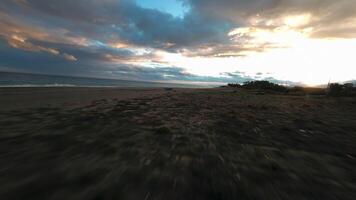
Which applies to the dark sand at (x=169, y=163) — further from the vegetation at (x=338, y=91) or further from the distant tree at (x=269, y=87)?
the distant tree at (x=269, y=87)

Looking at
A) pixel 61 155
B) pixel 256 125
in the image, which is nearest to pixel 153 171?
pixel 61 155

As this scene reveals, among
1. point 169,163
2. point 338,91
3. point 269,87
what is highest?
point 169,163

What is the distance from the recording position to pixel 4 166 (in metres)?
3.88

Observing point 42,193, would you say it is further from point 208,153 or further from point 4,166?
point 208,153

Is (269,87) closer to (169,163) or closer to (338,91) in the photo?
(338,91)

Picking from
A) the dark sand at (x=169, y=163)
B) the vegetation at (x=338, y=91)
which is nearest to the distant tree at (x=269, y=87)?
the vegetation at (x=338, y=91)

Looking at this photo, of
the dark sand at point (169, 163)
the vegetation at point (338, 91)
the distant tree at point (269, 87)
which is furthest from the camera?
the distant tree at point (269, 87)

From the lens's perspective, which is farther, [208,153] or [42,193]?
[208,153]

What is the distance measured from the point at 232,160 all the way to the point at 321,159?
2191 mm

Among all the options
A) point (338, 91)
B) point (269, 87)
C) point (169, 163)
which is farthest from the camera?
point (269, 87)

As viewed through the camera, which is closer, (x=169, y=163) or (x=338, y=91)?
(x=169, y=163)

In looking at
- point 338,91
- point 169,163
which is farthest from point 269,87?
point 169,163

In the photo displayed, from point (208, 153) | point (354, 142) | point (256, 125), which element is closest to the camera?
point (208, 153)

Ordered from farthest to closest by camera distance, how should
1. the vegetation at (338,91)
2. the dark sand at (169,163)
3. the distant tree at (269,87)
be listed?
the distant tree at (269,87) → the vegetation at (338,91) → the dark sand at (169,163)
